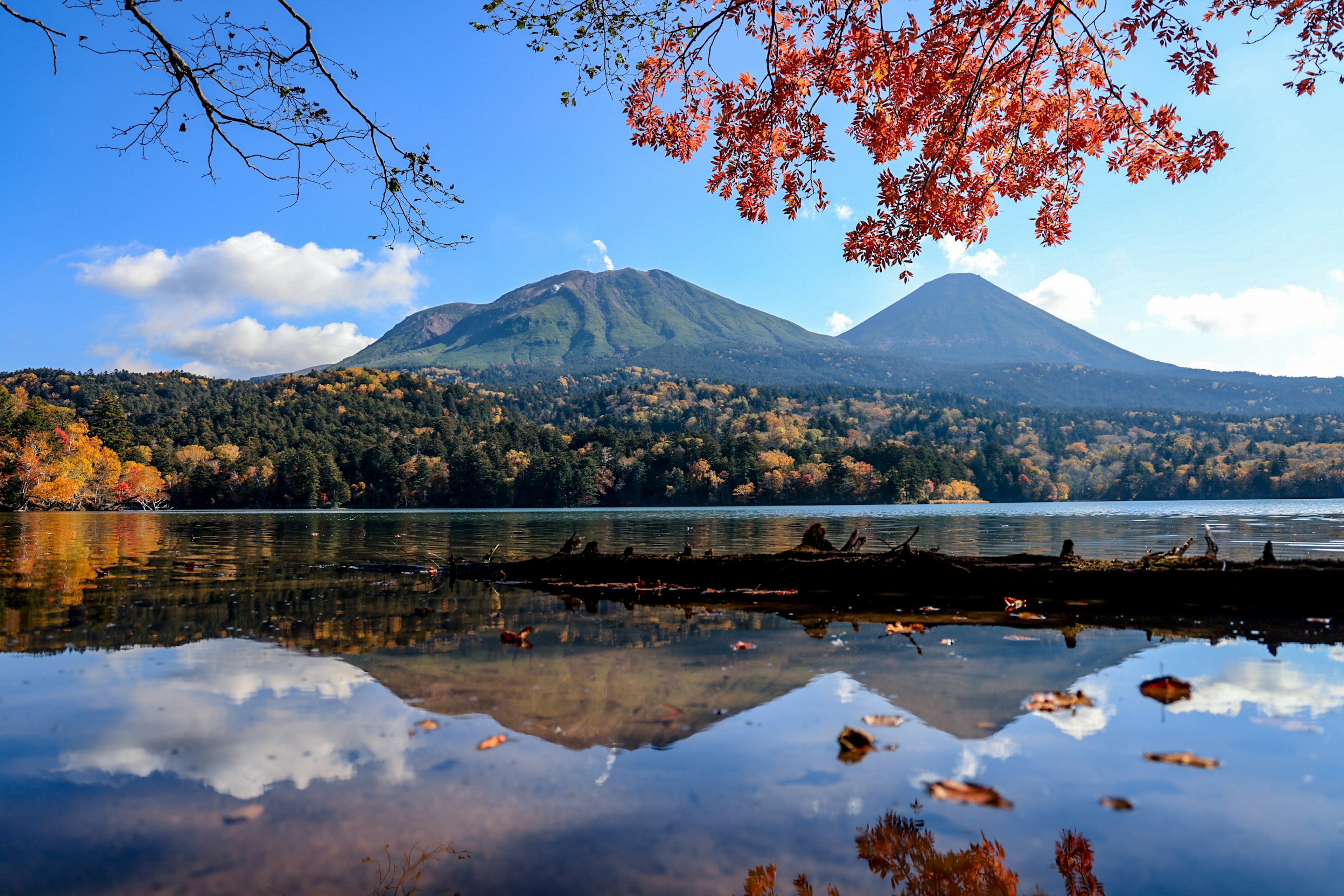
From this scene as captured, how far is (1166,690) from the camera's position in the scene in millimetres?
6516

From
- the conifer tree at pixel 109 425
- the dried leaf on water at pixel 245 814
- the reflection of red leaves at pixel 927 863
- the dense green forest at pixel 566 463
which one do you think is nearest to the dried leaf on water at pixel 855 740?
the reflection of red leaves at pixel 927 863

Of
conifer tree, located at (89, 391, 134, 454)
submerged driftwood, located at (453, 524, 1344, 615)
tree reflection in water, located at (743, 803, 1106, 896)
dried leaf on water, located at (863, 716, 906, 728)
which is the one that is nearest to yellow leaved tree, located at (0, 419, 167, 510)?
conifer tree, located at (89, 391, 134, 454)

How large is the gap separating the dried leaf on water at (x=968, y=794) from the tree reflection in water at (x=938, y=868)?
1.30 feet

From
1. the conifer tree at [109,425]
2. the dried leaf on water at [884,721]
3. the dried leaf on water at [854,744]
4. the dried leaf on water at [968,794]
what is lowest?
the dried leaf on water at [884,721]

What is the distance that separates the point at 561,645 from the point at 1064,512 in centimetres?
9535

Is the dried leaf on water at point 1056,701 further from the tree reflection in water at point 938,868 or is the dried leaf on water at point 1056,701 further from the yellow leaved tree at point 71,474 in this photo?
the yellow leaved tree at point 71,474

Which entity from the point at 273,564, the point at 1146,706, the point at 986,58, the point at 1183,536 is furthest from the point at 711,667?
the point at 1183,536

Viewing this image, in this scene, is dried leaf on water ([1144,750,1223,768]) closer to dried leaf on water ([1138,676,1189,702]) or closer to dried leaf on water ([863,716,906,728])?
dried leaf on water ([1138,676,1189,702])

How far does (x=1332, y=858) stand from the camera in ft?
11.8

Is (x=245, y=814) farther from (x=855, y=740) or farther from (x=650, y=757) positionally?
(x=855, y=740)

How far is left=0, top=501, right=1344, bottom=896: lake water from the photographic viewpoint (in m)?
3.68

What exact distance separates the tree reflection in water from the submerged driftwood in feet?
28.8

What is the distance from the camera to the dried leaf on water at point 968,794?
14.1 ft

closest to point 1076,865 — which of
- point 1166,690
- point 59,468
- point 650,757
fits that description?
point 650,757
